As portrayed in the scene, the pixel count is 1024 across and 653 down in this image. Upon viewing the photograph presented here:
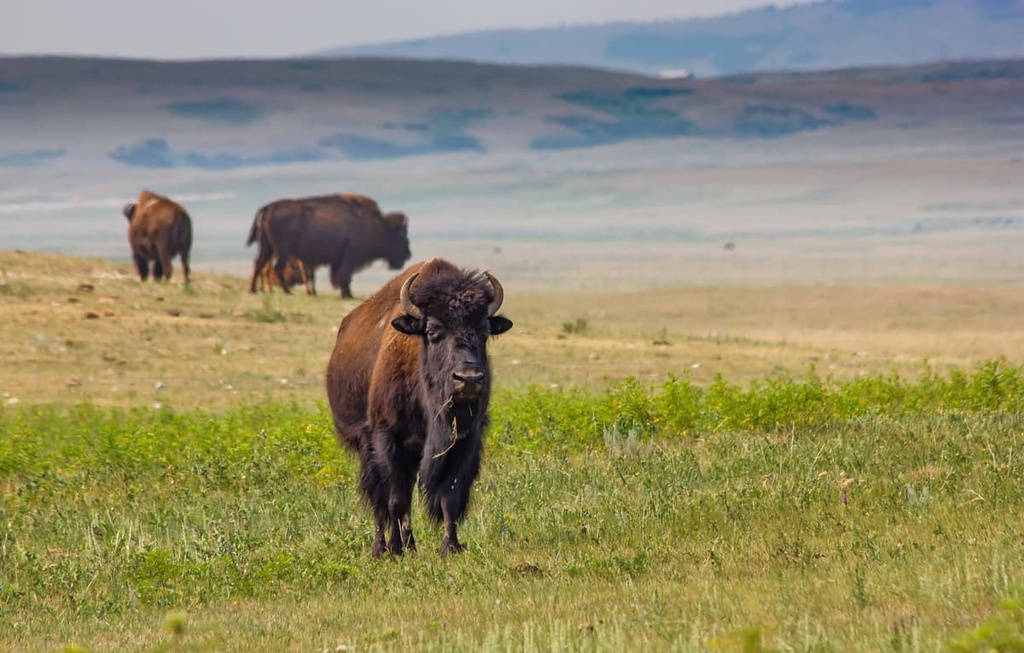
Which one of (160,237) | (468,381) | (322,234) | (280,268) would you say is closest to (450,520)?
(468,381)

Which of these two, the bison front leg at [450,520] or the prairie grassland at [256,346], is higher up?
the bison front leg at [450,520]

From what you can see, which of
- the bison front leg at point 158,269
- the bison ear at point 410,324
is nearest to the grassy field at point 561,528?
the bison ear at point 410,324

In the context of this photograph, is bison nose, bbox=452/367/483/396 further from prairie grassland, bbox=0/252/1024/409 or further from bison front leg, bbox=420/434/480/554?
prairie grassland, bbox=0/252/1024/409

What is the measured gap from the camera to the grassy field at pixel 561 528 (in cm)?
779

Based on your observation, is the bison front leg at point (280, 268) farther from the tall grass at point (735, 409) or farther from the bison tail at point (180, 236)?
the tall grass at point (735, 409)

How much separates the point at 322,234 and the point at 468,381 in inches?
1206

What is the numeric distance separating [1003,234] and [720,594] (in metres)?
102

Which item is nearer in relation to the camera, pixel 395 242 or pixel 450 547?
pixel 450 547

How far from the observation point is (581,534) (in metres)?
10.5

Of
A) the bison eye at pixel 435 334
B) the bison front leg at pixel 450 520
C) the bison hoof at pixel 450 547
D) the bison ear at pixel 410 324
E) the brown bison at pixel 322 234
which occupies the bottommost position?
the bison hoof at pixel 450 547

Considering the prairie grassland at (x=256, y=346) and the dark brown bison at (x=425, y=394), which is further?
the prairie grassland at (x=256, y=346)

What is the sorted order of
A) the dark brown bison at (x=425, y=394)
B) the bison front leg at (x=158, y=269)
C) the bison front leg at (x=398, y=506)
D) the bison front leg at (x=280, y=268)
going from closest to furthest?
the dark brown bison at (x=425, y=394) < the bison front leg at (x=398, y=506) < the bison front leg at (x=158, y=269) < the bison front leg at (x=280, y=268)

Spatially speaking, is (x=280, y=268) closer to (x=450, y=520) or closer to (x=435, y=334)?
(x=450, y=520)

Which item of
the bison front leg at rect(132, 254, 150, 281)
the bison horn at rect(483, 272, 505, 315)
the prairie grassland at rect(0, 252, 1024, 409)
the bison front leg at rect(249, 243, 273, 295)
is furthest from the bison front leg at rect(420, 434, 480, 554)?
the bison front leg at rect(132, 254, 150, 281)
